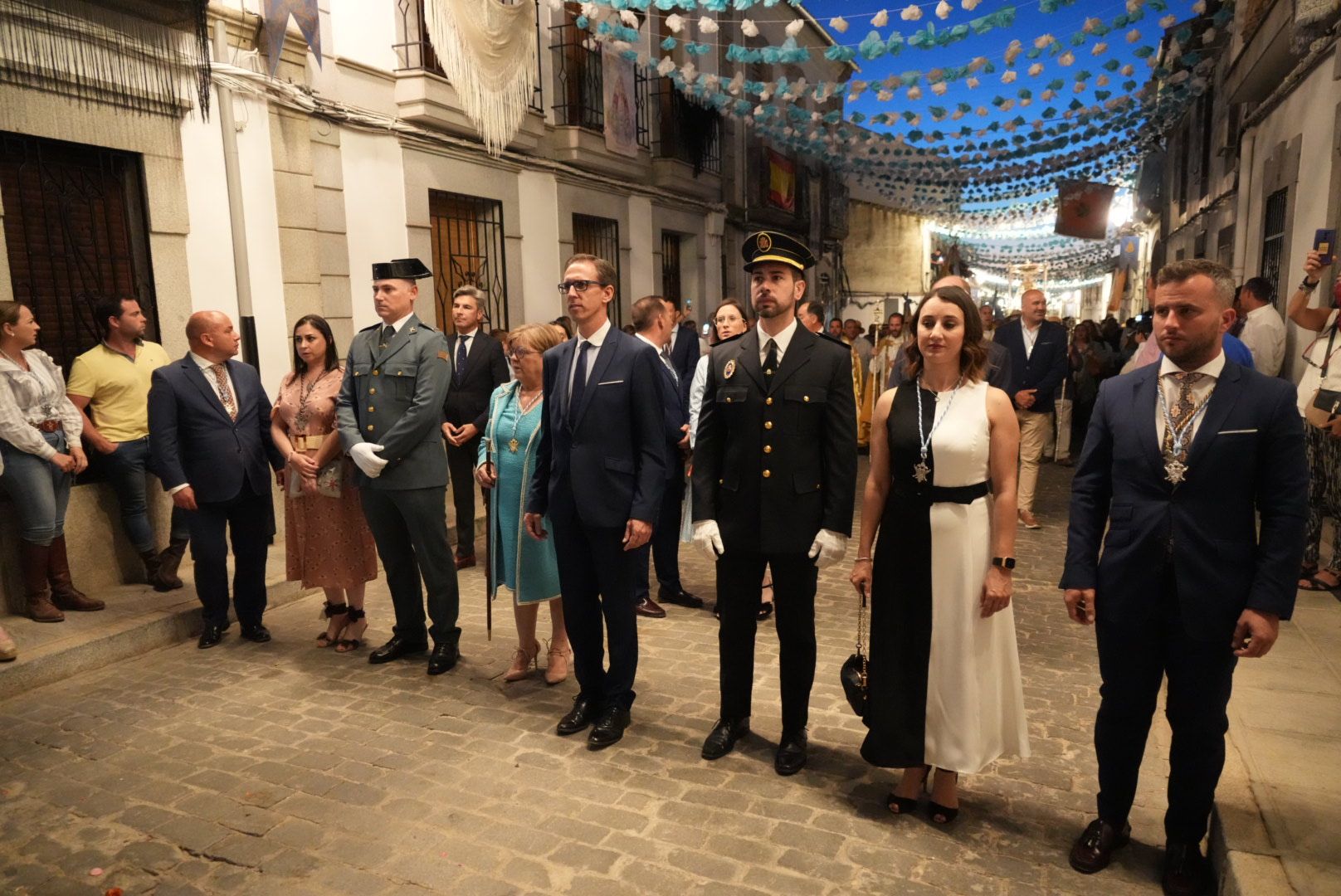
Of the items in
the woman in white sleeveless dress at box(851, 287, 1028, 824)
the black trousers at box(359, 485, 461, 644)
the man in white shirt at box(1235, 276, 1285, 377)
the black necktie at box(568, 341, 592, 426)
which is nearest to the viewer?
the woman in white sleeveless dress at box(851, 287, 1028, 824)

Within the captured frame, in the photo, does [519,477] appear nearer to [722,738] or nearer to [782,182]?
[722,738]

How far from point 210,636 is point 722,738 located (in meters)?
3.42

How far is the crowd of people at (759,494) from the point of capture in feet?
8.64

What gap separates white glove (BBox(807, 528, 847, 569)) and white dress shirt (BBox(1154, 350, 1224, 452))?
1.18 m

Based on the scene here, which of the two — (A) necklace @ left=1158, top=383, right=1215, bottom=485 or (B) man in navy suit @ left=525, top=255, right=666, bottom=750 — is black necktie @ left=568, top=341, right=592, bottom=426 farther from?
(A) necklace @ left=1158, top=383, right=1215, bottom=485

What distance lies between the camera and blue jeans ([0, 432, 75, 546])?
16.3 ft

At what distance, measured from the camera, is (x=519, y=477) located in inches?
174

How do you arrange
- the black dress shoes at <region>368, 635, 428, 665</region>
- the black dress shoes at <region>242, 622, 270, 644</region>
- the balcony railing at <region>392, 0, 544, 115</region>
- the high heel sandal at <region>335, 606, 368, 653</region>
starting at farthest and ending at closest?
the balcony railing at <region>392, 0, 544, 115</region>, the black dress shoes at <region>242, 622, 270, 644</region>, the high heel sandal at <region>335, 606, 368, 653</region>, the black dress shoes at <region>368, 635, 428, 665</region>

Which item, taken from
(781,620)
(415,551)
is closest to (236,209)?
(415,551)

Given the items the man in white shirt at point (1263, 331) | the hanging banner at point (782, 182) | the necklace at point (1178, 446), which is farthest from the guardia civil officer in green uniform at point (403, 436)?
the hanging banner at point (782, 182)

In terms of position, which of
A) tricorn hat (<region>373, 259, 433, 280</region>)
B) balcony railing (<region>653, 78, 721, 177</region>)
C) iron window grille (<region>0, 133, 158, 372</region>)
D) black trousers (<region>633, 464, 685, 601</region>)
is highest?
balcony railing (<region>653, 78, 721, 177</region>)

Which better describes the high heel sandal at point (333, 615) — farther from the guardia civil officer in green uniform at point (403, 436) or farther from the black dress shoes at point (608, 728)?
the black dress shoes at point (608, 728)

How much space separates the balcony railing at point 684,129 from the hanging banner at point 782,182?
3.23 meters

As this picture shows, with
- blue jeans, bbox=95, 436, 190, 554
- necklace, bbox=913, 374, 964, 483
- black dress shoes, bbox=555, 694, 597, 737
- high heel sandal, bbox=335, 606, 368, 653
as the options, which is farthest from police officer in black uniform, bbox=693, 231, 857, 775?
blue jeans, bbox=95, 436, 190, 554
